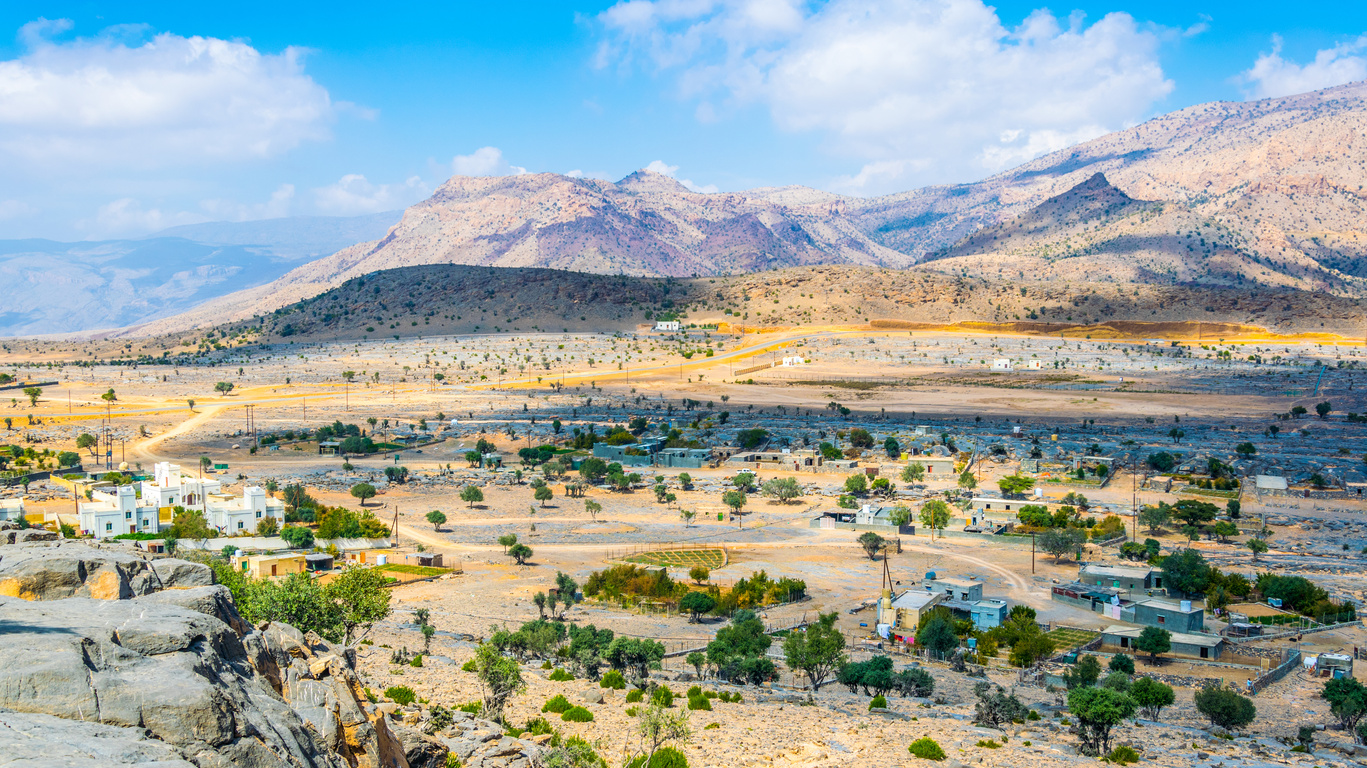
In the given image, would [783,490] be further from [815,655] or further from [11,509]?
[11,509]

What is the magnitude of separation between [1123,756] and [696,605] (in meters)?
16.1

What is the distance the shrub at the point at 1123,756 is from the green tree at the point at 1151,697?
4790 millimetres

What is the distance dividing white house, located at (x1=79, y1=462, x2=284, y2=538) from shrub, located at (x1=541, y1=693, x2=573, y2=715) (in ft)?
86.9

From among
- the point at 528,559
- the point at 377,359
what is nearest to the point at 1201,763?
the point at 528,559

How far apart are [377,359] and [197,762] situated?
10741cm

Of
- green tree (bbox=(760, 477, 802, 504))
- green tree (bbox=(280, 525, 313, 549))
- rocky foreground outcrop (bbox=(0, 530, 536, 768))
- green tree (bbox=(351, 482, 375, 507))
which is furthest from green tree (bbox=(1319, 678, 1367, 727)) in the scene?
green tree (bbox=(351, 482, 375, 507))

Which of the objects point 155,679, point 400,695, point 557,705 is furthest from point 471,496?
point 155,679

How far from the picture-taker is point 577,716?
21000 mm

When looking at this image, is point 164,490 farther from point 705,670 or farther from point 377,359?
point 377,359

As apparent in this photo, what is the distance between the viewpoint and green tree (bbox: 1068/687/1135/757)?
21688 mm

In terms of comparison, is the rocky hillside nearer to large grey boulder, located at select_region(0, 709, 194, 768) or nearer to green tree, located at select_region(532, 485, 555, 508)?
green tree, located at select_region(532, 485, 555, 508)

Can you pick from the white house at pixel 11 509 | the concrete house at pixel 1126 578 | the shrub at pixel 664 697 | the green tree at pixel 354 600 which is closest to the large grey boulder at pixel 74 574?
the green tree at pixel 354 600

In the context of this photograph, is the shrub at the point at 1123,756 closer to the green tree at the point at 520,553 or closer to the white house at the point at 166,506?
the green tree at the point at 520,553

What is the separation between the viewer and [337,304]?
142000 mm
